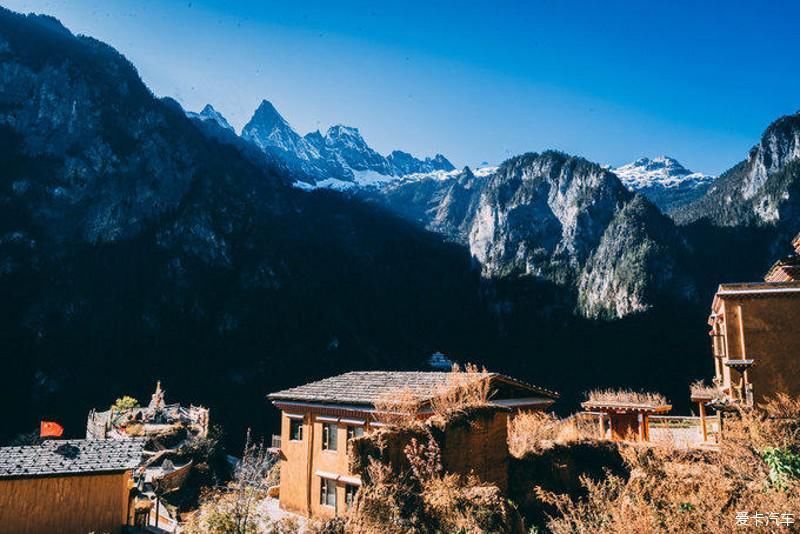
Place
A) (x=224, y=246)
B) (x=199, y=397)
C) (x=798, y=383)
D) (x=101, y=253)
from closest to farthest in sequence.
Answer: (x=798, y=383), (x=199, y=397), (x=101, y=253), (x=224, y=246)

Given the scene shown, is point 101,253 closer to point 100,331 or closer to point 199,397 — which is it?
point 100,331

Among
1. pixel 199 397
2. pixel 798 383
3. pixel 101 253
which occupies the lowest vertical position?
pixel 199 397

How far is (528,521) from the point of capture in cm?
1531

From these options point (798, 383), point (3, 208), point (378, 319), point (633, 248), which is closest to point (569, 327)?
point (633, 248)

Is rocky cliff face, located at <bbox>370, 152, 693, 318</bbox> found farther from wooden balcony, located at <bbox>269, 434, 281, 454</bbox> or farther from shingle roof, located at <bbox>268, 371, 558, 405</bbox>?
shingle roof, located at <bbox>268, 371, 558, 405</bbox>

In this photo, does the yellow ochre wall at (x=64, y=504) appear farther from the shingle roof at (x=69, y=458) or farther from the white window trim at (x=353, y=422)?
the white window trim at (x=353, y=422)

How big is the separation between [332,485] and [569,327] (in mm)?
120602

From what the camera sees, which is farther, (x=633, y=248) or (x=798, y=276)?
(x=633, y=248)

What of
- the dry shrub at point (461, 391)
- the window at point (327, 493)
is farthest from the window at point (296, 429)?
the dry shrub at point (461, 391)

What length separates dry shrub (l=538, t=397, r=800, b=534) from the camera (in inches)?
390

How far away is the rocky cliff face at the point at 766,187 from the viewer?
126m

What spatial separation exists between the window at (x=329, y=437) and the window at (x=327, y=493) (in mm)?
1380

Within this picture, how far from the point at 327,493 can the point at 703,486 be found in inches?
612

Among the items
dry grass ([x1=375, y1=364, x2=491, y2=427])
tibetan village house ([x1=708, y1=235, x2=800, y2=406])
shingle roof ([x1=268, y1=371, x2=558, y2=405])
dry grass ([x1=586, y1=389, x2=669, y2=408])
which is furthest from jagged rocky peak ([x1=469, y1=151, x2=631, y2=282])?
dry grass ([x1=375, y1=364, x2=491, y2=427])
